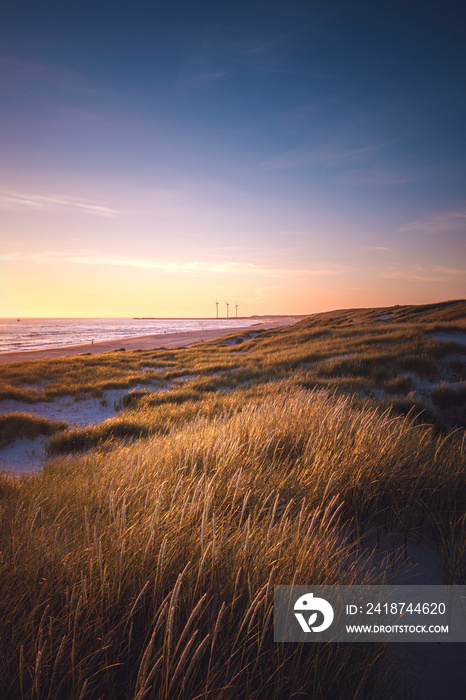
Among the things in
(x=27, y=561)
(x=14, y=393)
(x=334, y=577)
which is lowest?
(x=14, y=393)

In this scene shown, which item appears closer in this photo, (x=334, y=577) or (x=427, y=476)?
(x=334, y=577)

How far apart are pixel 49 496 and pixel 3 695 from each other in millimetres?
1592

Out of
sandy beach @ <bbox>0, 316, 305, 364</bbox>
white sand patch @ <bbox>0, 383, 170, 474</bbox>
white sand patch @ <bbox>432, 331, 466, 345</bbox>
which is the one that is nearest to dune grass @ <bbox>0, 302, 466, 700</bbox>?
white sand patch @ <bbox>0, 383, 170, 474</bbox>

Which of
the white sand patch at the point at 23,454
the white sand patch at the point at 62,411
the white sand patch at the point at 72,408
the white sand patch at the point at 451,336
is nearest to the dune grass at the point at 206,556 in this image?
the white sand patch at the point at 23,454

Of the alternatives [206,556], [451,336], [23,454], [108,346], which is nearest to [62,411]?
[23,454]

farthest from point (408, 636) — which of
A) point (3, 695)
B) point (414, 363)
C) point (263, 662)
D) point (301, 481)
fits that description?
point (414, 363)

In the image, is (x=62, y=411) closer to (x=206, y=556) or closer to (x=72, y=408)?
(x=72, y=408)

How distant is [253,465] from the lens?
2471mm

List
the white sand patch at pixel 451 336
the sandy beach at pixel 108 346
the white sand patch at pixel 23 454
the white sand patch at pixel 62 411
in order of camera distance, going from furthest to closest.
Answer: the sandy beach at pixel 108 346
the white sand patch at pixel 451 336
the white sand patch at pixel 62 411
the white sand patch at pixel 23 454

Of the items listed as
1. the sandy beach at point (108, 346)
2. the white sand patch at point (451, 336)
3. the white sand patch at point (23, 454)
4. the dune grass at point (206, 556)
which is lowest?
the white sand patch at point (23, 454)

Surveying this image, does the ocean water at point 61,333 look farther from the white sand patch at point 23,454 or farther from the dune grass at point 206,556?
the dune grass at point 206,556

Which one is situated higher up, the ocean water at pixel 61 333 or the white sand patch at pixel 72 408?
the ocean water at pixel 61 333

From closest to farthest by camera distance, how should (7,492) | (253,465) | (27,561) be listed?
(27,561), (253,465), (7,492)

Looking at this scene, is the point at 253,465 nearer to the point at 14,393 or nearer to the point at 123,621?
the point at 123,621
